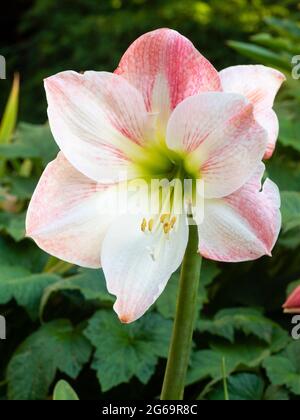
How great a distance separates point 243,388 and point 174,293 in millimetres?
204

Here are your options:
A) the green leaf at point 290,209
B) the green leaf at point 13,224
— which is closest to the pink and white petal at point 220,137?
the green leaf at point 290,209

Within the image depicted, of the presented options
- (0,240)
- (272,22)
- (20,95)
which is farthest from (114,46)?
(0,240)

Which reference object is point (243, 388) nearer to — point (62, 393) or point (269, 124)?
point (62, 393)

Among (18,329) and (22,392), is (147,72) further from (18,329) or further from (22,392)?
(18,329)

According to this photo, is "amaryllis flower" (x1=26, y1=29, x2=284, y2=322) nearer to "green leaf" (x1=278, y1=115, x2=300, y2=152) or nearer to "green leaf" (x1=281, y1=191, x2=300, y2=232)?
"green leaf" (x1=281, y1=191, x2=300, y2=232)

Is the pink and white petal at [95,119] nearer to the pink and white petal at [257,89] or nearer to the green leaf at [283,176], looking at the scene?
the pink and white petal at [257,89]

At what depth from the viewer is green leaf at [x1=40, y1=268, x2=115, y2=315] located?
1133 mm

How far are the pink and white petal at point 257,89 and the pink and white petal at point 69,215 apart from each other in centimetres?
17

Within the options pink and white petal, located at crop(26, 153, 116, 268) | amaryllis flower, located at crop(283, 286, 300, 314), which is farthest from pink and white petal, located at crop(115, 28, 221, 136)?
amaryllis flower, located at crop(283, 286, 300, 314)

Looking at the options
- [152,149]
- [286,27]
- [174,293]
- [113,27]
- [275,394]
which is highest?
[113,27]

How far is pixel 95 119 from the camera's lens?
77 cm

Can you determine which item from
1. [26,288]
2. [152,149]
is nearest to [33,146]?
[26,288]

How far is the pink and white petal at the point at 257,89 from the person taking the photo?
2.58 feet
